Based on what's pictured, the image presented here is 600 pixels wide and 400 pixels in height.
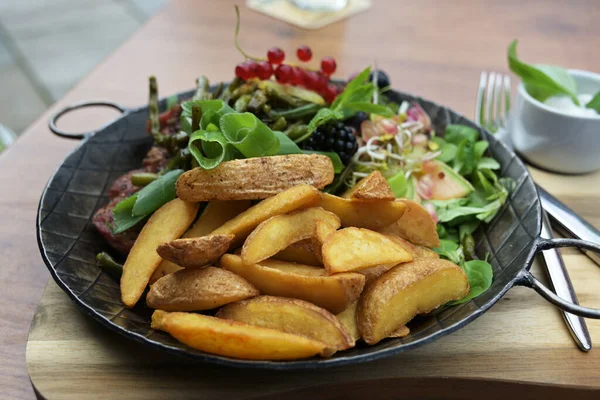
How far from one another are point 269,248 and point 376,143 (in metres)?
1.01

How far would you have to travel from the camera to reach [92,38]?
6164 millimetres

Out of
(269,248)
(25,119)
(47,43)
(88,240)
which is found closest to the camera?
(269,248)

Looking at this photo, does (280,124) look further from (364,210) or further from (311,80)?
(364,210)

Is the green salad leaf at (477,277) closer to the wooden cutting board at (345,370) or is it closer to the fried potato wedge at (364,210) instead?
the wooden cutting board at (345,370)

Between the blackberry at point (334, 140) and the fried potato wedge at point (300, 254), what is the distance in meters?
0.55

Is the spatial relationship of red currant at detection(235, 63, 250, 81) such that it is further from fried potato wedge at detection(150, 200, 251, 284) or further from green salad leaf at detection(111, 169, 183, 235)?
fried potato wedge at detection(150, 200, 251, 284)

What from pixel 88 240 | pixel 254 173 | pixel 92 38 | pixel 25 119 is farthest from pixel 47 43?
pixel 254 173

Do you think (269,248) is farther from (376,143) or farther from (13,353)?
(376,143)

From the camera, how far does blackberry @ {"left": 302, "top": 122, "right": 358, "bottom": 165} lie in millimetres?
1992

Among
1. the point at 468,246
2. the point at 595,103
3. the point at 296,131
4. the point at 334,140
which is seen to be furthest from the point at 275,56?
the point at 595,103

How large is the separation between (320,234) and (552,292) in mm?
727

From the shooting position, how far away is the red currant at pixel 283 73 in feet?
7.27

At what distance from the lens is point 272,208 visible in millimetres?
1519

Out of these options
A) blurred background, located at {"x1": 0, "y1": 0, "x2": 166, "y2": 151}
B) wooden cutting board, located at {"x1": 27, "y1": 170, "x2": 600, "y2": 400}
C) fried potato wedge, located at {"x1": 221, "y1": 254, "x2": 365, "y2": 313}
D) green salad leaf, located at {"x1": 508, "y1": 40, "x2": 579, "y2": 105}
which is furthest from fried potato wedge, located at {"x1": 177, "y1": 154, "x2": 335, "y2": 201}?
blurred background, located at {"x1": 0, "y1": 0, "x2": 166, "y2": 151}
